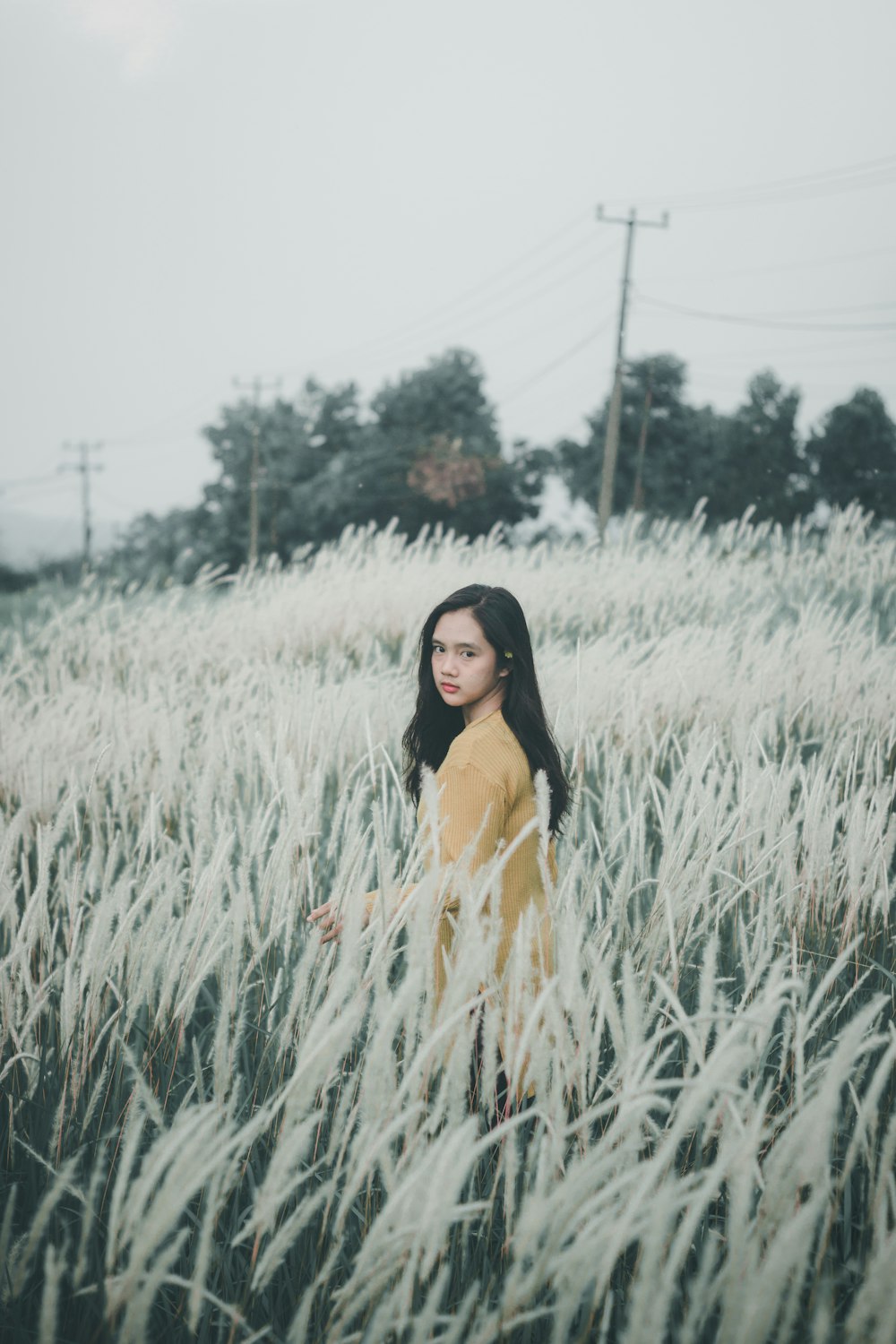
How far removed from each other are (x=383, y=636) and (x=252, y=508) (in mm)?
22503

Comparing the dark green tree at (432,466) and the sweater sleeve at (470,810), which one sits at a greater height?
the dark green tree at (432,466)

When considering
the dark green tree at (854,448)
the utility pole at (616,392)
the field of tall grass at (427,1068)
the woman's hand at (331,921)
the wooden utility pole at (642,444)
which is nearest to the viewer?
the field of tall grass at (427,1068)

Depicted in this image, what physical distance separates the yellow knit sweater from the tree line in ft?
72.3

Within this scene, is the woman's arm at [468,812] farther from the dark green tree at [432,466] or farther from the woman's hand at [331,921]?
the dark green tree at [432,466]

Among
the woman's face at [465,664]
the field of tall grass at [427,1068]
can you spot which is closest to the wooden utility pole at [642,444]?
the field of tall grass at [427,1068]

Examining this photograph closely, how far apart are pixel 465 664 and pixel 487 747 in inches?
7.0

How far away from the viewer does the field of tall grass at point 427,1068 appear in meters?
0.62

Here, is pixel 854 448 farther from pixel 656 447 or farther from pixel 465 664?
pixel 465 664

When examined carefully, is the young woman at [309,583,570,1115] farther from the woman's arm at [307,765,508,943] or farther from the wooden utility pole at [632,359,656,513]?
the wooden utility pole at [632,359,656,513]

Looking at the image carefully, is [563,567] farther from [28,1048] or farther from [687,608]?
[28,1048]

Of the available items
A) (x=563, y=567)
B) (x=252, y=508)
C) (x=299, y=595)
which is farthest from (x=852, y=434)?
(x=299, y=595)

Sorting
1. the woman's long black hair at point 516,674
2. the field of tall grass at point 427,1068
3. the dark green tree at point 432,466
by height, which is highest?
the dark green tree at point 432,466

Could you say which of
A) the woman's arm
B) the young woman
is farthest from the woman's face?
the woman's arm

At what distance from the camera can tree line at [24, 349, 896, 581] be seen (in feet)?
77.4
